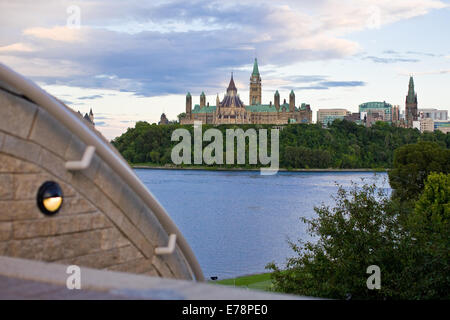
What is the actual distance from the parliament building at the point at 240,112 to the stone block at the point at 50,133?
500 feet

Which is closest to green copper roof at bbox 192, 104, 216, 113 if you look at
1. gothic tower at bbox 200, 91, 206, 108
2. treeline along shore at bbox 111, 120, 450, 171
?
gothic tower at bbox 200, 91, 206, 108

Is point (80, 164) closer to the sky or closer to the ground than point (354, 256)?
closer to the sky

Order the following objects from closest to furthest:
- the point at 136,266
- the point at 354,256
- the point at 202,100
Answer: the point at 136,266 < the point at 354,256 < the point at 202,100

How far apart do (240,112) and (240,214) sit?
11653 cm

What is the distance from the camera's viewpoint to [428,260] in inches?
406

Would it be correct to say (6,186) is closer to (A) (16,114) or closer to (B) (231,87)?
(A) (16,114)

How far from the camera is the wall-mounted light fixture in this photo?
443 centimetres

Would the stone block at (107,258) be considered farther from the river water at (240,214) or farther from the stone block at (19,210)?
the river water at (240,214)

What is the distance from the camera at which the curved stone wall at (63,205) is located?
430 cm

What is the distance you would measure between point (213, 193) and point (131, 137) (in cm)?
5834

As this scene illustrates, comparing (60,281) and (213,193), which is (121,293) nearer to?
(60,281)

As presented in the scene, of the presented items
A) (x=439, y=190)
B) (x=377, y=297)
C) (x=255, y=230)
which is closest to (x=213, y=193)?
(x=255, y=230)

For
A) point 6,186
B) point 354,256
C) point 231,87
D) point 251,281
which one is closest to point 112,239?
point 6,186

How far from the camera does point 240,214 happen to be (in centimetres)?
4591
